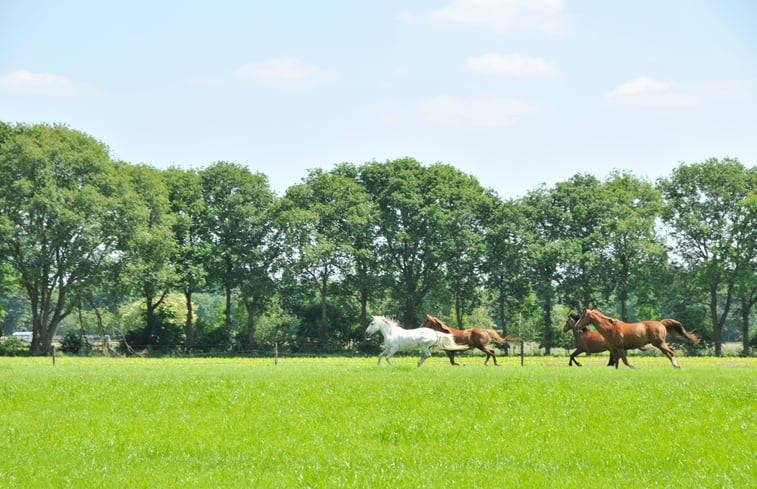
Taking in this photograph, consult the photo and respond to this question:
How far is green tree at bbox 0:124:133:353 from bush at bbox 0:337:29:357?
161 cm

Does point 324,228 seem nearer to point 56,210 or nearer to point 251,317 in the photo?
point 251,317

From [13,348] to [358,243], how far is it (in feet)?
106

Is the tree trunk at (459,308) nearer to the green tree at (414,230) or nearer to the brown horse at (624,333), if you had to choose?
the green tree at (414,230)

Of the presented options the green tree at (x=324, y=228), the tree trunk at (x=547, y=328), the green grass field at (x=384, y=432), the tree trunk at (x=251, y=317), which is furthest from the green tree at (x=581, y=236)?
the green grass field at (x=384, y=432)

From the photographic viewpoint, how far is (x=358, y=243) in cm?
7331

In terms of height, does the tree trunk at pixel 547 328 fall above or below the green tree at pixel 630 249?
below

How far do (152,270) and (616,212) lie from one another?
1676 inches

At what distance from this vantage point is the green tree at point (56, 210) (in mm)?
61312

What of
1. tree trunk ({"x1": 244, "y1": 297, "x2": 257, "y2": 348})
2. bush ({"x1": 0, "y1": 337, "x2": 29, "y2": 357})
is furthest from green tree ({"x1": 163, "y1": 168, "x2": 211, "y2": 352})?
bush ({"x1": 0, "y1": 337, "x2": 29, "y2": 357})

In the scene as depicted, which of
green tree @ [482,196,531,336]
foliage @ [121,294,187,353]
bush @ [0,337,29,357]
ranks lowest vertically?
bush @ [0,337,29,357]

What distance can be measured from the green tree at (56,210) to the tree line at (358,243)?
6.1 inches

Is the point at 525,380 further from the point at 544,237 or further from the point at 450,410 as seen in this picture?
the point at 544,237

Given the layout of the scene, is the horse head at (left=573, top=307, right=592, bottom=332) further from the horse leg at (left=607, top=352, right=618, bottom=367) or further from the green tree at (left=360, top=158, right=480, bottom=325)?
the green tree at (left=360, top=158, right=480, bottom=325)

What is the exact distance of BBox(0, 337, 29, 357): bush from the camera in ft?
212
